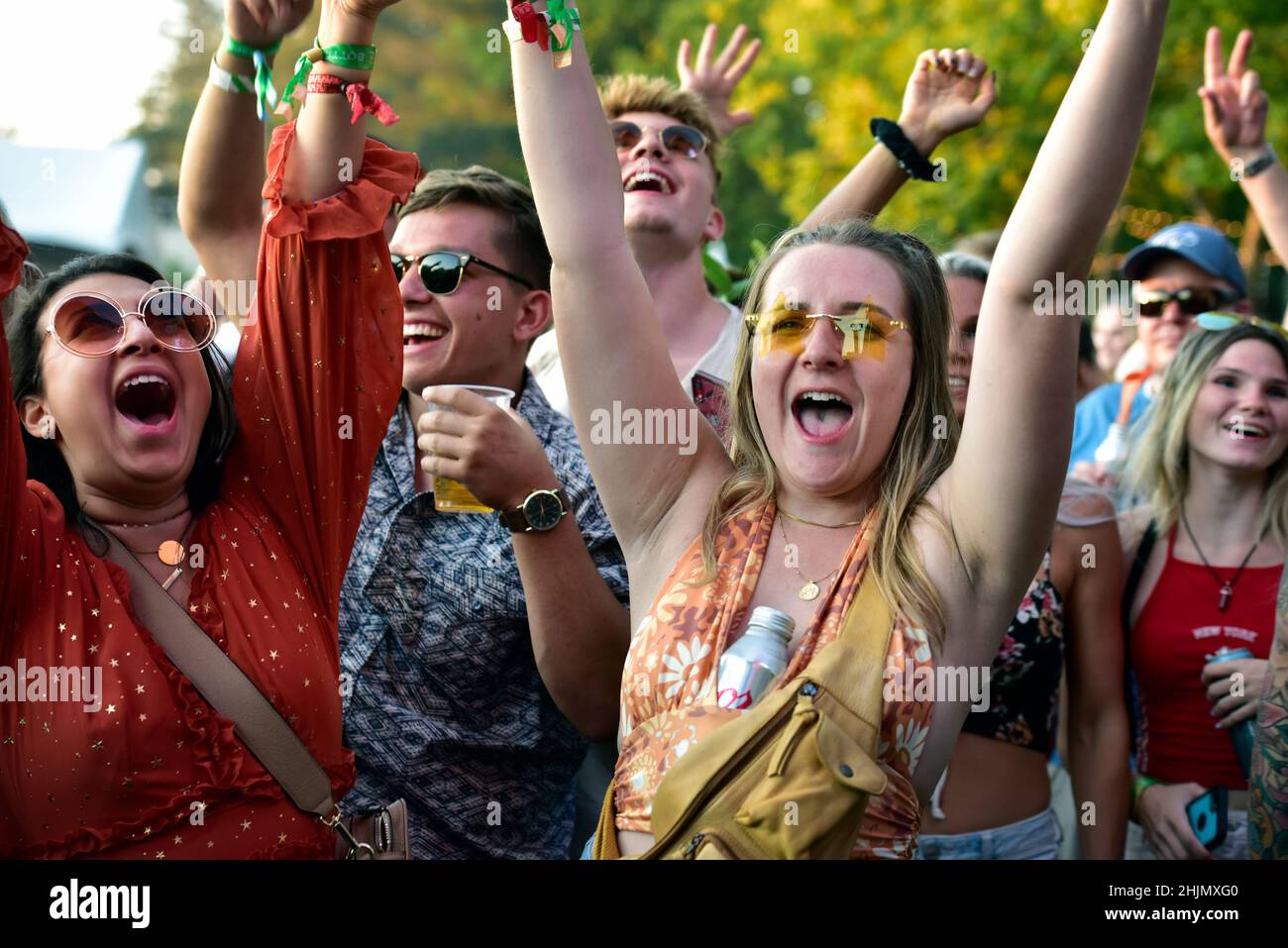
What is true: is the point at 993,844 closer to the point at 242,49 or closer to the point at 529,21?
the point at 529,21

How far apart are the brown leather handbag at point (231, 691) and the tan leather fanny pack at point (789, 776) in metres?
0.62

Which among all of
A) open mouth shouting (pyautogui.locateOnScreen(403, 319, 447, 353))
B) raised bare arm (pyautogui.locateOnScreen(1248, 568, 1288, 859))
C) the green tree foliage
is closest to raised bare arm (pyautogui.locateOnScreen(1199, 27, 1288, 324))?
raised bare arm (pyautogui.locateOnScreen(1248, 568, 1288, 859))

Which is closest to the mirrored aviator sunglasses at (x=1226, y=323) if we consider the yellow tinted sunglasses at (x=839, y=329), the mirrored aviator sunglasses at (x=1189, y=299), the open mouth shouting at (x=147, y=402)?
the mirrored aviator sunglasses at (x=1189, y=299)

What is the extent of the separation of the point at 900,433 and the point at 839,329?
0.23 metres

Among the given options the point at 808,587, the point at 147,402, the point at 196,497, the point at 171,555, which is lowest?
the point at 808,587

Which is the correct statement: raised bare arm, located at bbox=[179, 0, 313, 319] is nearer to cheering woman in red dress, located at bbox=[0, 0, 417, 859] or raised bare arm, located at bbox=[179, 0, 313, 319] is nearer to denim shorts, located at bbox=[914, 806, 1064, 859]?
cheering woman in red dress, located at bbox=[0, 0, 417, 859]

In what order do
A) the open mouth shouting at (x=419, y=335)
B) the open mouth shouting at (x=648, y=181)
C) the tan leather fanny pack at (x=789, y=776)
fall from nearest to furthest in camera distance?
1. the tan leather fanny pack at (x=789, y=776)
2. the open mouth shouting at (x=419, y=335)
3. the open mouth shouting at (x=648, y=181)

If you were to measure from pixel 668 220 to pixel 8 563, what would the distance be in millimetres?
2209

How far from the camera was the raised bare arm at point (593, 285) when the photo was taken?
2.48 metres

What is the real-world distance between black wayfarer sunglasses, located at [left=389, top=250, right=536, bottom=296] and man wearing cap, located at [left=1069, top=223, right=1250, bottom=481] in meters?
2.62

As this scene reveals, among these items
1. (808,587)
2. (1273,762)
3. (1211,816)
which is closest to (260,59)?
(808,587)

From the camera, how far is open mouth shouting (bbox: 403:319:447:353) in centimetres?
315

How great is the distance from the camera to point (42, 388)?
2.48 metres

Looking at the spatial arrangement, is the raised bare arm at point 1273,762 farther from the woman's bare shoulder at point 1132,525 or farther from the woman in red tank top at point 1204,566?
the woman's bare shoulder at point 1132,525
